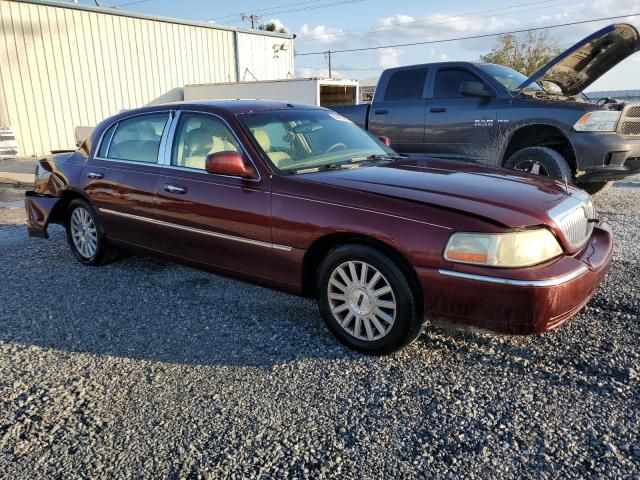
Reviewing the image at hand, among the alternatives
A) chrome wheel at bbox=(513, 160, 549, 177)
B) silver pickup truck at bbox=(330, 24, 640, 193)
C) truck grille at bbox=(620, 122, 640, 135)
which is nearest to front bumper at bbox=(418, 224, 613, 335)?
silver pickup truck at bbox=(330, 24, 640, 193)

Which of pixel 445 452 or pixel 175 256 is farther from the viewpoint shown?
pixel 175 256

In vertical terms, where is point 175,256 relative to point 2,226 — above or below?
above

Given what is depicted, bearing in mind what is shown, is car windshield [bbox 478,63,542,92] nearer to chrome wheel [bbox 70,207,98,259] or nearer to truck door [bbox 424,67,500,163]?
truck door [bbox 424,67,500,163]

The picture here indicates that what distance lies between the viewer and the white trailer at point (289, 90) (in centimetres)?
1645

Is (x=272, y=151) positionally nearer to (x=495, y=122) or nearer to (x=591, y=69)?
(x=495, y=122)

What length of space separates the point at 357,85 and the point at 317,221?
16.7m

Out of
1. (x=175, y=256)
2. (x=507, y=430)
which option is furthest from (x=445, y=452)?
(x=175, y=256)

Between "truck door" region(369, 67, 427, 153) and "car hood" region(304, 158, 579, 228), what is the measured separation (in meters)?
3.94

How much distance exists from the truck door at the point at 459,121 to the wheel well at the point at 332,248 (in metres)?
4.39

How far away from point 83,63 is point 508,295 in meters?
17.6

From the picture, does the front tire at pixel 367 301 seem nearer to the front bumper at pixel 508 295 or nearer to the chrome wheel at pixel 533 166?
the front bumper at pixel 508 295

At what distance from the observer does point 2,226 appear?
7.15m

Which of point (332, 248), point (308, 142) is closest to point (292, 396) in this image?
point (332, 248)

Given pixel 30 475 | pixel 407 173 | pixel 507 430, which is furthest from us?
pixel 407 173
